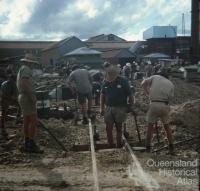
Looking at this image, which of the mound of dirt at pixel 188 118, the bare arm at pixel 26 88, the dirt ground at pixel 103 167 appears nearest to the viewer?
the dirt ground at pixel 103 167

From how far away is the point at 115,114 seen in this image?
1050 centimetres

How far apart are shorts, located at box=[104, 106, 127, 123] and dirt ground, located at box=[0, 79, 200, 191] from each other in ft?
2.82

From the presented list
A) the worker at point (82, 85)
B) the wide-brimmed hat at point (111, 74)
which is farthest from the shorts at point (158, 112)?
the worker at point (82, 85)

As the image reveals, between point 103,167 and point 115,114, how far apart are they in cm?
226

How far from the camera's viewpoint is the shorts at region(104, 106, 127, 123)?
10.5m

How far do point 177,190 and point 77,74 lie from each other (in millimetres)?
8670

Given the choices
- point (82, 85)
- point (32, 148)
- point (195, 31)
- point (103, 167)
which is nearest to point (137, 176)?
point (103, 167)

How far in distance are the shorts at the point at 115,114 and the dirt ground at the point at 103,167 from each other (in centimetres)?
86

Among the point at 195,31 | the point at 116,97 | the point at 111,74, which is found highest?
the point at 195,31

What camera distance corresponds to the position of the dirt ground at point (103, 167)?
7238 mm

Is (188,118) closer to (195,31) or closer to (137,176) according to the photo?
(137,176)

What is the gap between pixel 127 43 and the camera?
318ft

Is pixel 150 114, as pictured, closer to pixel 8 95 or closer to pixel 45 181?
pixel 45 181

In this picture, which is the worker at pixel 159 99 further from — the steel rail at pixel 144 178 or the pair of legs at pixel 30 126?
the pair of legs at pixel 30 126
